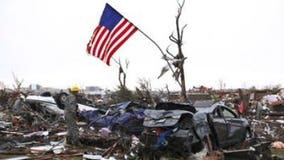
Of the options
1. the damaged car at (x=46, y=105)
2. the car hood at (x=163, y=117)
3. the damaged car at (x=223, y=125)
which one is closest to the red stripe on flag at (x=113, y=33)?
the damaged car at (x=223, y=125)

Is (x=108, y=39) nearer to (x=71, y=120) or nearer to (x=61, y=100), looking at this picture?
(x=71, y=120)

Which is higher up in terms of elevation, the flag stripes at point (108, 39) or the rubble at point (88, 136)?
the flag stripes at point (108, 39)

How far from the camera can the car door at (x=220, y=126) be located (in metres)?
13.8

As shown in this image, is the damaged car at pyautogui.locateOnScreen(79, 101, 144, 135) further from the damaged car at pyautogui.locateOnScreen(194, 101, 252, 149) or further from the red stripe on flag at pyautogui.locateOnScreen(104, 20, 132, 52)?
the damaged car at pyautogui.locateOnScreen(194, 101, 252, 149)

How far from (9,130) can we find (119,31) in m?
6.64

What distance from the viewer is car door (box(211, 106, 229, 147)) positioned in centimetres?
1379

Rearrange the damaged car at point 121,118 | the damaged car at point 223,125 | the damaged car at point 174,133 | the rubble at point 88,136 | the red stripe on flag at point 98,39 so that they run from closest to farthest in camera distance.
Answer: the damaged car at point 174,133
the rubble at point 88,136
the damaged car at point 223,125
the red stripe on flag at point 98,39
the damaged car at point 121,118

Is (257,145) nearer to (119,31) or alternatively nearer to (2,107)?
(119,31)

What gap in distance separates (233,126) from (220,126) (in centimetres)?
103

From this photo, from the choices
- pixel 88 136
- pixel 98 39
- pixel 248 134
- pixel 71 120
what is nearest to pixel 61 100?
pixel 98 39

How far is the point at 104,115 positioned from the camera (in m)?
19.2

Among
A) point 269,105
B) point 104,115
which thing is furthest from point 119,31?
point 269,105

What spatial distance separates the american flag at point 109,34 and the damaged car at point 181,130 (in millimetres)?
3868

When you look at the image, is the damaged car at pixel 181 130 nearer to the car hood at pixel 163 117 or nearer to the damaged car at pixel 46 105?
the car hood at pixel 163 117
